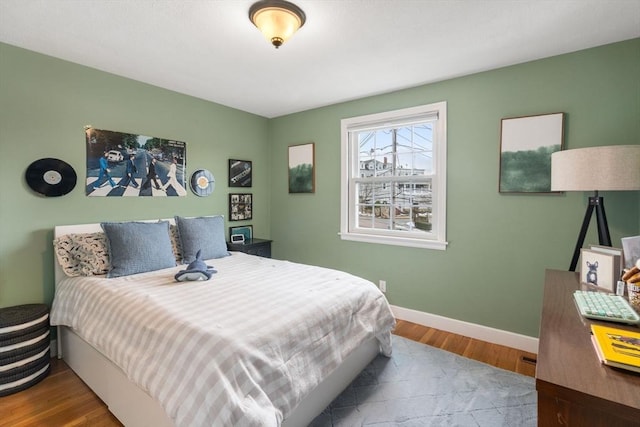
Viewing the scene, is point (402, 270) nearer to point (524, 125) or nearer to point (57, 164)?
point (524, 125)

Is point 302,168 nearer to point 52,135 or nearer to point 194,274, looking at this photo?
point 194,274

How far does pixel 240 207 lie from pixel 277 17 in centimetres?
252

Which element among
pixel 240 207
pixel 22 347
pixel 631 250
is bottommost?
pixel 22 347

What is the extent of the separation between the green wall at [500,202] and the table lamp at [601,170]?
20.5 inches

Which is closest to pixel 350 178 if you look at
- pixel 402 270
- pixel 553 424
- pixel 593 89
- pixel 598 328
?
pixel 402 270

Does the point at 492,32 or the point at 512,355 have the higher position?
the point at 492,32

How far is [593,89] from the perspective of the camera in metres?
2.21

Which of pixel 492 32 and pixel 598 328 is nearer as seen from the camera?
pixel 598 328

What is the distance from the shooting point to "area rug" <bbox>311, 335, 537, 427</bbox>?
68.6 inches

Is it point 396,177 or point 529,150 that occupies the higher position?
point 529,150

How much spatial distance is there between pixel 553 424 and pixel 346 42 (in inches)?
90.1

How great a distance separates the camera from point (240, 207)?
389cm

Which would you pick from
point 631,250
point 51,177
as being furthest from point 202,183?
point 631,250

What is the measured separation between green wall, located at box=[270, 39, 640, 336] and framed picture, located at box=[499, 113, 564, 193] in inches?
2.5
